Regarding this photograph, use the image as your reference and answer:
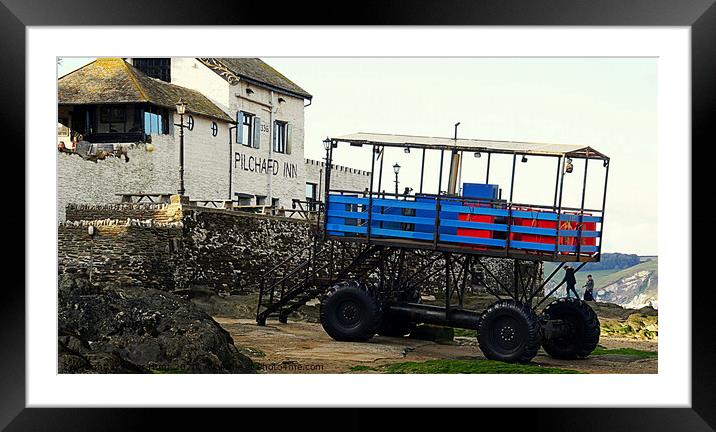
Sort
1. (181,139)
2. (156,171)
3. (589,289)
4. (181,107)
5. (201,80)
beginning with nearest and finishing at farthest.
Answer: (181,107)
(156,171)
(181,139)
(589,289)
(201,80)

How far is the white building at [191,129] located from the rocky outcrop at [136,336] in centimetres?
420

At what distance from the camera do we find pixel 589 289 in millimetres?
26328

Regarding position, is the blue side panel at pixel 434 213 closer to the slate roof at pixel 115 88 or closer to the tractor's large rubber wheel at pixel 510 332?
the tractor's large rubber wheel at pixel 510 332

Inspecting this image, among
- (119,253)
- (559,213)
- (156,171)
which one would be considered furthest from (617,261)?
(119,253)

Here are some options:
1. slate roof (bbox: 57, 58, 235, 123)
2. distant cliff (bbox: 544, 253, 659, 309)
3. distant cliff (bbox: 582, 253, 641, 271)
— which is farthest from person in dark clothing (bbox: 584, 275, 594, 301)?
slate roof (bbox: 57, 58, 235, 123)

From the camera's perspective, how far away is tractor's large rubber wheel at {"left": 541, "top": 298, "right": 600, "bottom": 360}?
18.4 meters

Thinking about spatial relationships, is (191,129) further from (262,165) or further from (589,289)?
(589,289)

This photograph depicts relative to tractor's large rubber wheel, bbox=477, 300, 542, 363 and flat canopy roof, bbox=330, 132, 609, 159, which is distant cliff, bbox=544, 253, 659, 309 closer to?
flat canopy roof, bbox=330, 132, 609, 159

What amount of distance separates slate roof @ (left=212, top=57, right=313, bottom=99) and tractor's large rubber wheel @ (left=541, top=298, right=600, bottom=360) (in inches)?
520

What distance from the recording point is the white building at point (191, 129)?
2470cm

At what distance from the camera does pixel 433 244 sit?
60.5 feet
